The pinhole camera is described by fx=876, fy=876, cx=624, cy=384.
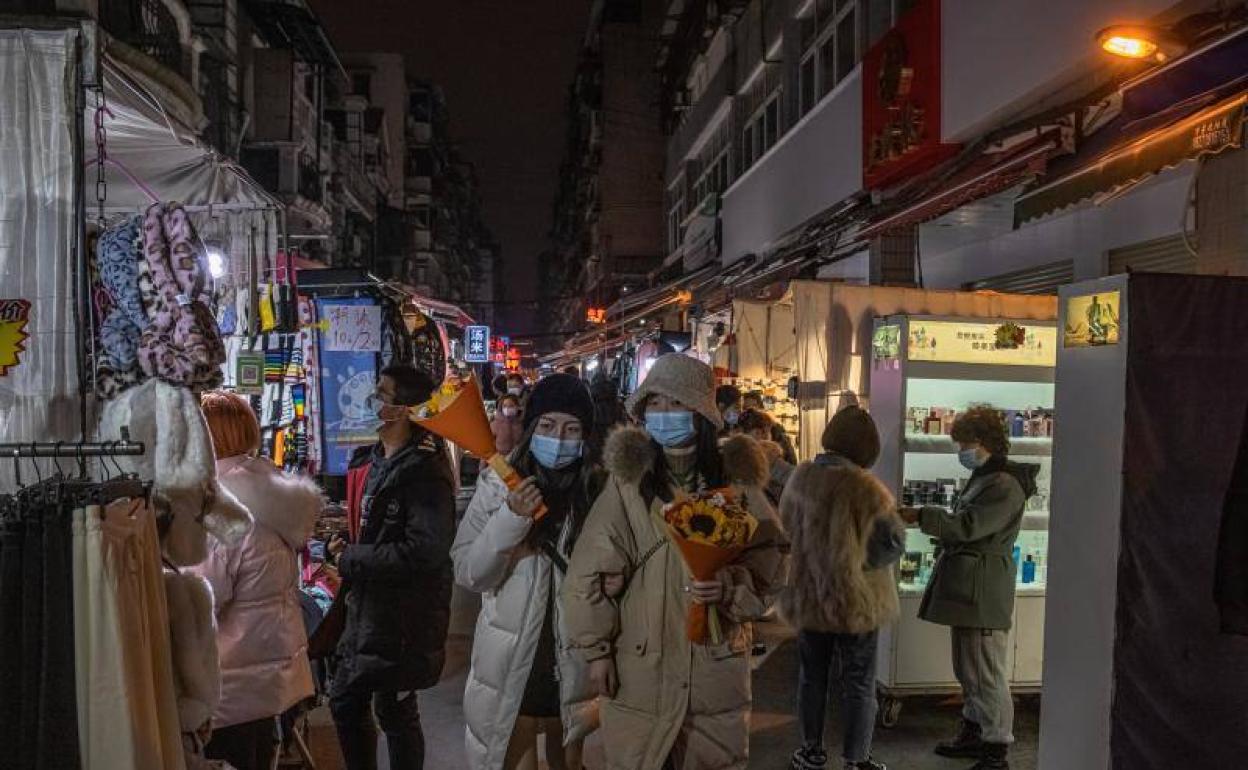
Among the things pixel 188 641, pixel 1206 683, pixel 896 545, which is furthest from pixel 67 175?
pixel 1206 683

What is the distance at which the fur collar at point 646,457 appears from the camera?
338cm

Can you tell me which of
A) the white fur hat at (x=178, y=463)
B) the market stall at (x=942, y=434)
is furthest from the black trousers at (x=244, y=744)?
the market stall at (x=942, y=434)

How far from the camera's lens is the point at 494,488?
3.50 meters

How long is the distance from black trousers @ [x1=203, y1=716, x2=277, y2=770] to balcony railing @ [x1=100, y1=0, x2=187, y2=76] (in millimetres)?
12128

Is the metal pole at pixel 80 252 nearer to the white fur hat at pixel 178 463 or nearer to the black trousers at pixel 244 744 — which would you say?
the white fur hat at pixel 178 463

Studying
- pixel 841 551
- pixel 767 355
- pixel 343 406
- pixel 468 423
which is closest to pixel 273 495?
pixel 468 423

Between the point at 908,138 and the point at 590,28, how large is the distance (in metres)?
41.8

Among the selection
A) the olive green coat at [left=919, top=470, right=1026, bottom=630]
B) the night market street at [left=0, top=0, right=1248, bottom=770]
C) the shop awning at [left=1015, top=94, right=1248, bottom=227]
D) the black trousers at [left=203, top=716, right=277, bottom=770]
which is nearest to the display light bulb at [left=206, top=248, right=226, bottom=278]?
the night market street at [left=0, top=0, right=1248, bottom=770]

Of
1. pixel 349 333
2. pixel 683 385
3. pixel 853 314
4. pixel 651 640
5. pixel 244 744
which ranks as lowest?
pixel 244 744

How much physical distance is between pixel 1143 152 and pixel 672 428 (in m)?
Result: 3.33

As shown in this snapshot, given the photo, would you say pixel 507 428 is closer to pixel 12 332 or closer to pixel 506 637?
pixel 506 637

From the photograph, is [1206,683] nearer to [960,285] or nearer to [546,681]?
[546,681]

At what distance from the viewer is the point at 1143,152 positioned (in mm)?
4852

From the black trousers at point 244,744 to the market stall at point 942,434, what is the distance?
169 inches
